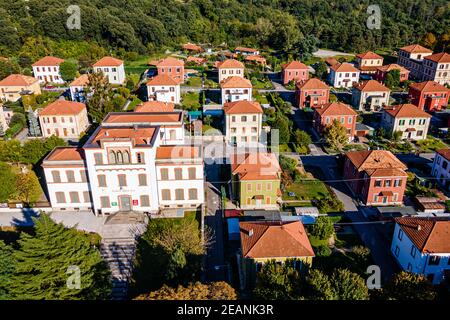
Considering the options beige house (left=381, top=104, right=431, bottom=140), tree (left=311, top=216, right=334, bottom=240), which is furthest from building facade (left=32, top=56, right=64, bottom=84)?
tree (left=311, top=216, right=334, bottom=240)

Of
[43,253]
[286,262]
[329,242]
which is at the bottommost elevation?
[329,242]

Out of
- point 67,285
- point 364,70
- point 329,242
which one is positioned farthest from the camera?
point 364,70

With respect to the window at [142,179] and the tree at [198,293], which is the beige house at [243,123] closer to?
the window at [142,179]

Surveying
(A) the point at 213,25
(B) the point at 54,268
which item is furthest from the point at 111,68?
(B) the point at 54,268

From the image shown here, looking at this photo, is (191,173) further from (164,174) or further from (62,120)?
(62,120)

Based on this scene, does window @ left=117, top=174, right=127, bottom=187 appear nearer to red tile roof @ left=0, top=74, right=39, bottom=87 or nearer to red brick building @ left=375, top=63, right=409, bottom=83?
red tile roof @ left=0, top=74, right=39, bottom=87

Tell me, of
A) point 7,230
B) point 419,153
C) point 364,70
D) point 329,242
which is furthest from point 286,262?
point 364,70

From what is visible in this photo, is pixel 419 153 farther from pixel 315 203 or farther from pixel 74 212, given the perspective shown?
pixel 74 212

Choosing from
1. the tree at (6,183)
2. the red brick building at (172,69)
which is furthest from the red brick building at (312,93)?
the tree at (6,183)
